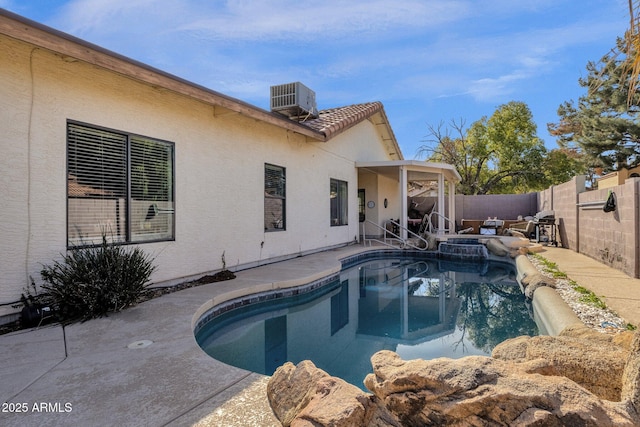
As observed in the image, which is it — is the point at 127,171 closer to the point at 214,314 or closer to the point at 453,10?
the point at 214,314

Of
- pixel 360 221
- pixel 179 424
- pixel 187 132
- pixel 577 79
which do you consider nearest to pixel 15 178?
pixel 187 132

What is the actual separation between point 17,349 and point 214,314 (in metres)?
2.31

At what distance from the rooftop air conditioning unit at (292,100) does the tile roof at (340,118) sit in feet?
1.33

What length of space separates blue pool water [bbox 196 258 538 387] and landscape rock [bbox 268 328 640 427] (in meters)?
1.81

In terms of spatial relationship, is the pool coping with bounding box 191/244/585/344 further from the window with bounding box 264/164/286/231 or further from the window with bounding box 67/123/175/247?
the window with bounding box 264/164/286/231

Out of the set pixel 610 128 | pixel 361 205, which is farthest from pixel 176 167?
pixel 610 128

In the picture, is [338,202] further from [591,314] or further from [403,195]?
[591,314]

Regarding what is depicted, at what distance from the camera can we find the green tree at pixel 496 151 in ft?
78.6

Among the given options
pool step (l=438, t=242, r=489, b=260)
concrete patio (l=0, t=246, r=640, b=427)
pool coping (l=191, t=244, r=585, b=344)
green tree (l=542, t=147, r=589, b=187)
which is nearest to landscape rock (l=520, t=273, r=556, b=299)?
pool coping (l=191, t=244, r=585, b=344)

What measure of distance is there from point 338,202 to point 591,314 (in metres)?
8.75

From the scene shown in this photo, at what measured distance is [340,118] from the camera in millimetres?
11984

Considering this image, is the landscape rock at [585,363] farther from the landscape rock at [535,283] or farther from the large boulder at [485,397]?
the landscape rock at [535,283]

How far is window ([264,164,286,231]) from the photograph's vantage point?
8.94 m

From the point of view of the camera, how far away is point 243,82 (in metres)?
13.6
